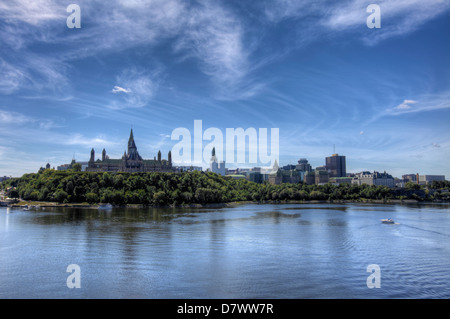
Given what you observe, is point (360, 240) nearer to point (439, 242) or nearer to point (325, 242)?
point (325, 242)

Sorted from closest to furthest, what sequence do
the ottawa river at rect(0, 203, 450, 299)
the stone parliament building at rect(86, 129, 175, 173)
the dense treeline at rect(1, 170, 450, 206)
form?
the ottawa river at rect(0, 203, 450, 299)
the dense treeline at rect(1, 170, 450, 206)
the stone parliament building at rect(86, 129, 175, 173)

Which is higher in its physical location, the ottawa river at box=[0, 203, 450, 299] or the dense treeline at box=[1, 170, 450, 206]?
the dense treeline at box=[1, 170, 450, 206]

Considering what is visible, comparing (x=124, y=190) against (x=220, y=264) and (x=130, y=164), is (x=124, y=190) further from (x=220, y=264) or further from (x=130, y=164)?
(x=220, y=264)

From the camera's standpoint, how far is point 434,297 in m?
19.3

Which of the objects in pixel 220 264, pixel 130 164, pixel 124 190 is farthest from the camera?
pixel 130 164

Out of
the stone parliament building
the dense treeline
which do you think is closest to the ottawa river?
the dense treeline

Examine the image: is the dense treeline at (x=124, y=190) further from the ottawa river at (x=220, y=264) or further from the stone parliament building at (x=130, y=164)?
the ottawa river at (x=220, y=264)

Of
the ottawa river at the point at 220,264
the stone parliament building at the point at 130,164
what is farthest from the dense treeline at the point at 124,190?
the ottawa river at the point at 220,264

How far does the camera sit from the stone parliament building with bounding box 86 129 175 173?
158 meters

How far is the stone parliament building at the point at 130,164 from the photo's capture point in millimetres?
158375

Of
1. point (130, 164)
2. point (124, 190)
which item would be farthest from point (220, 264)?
point (130, 164)

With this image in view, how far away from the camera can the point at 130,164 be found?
160m

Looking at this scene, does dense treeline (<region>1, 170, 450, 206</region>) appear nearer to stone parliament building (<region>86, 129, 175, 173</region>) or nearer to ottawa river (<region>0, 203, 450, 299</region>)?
stone parliament building (<region>86, 129, 175, 173</region>)

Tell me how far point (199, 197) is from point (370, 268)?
262 feet
